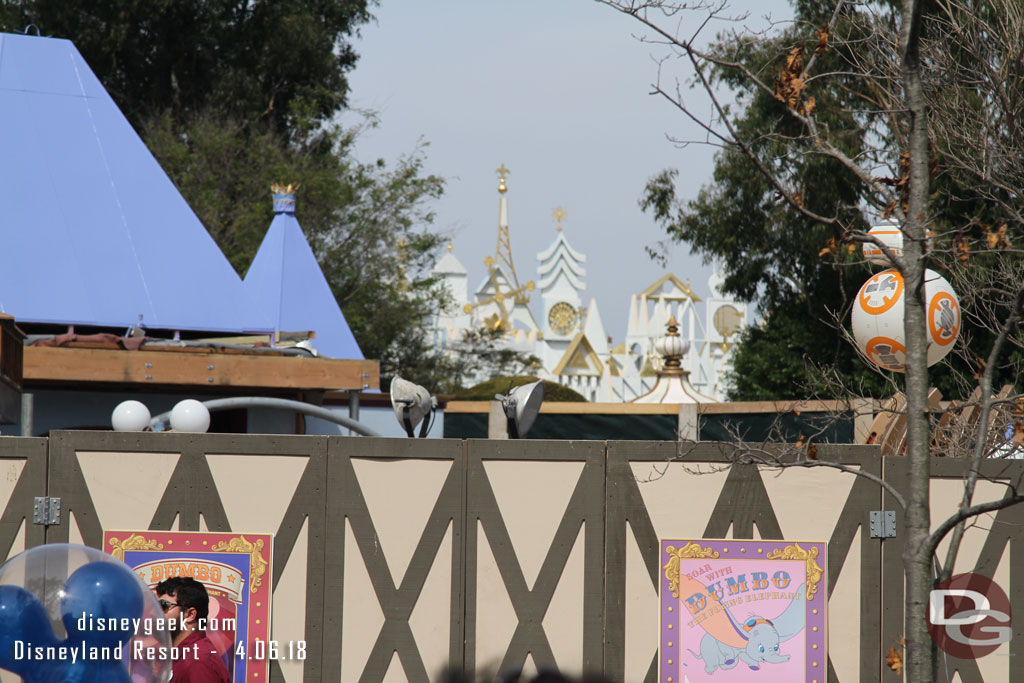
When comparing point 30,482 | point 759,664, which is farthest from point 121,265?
point 759,664

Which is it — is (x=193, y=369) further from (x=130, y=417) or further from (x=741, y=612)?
(x=741, y=612)

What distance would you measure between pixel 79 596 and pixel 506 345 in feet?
104

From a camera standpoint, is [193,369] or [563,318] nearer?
[193,369]

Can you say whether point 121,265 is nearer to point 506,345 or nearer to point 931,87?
point 931,87

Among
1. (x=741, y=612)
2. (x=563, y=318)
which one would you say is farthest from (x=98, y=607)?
(x=563, y=318)

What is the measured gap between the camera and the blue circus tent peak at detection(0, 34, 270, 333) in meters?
12.9

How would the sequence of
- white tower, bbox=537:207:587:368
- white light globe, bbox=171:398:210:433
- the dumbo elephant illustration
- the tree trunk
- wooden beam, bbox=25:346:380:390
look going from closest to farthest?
1. the tree trunk
2. the dumbo elephant illustration
3. white light globe, bbox=171:398:210:433
4. wooden beam, bbox=25:346:380:390
5. white tower, bbox=537:207:587:368

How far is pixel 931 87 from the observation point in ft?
24.1

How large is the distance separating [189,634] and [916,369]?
12.1 ft

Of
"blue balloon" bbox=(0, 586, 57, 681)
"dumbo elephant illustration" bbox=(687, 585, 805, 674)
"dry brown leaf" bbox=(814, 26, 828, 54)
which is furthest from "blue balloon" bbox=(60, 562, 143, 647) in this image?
"dumbo elephant illustration" bbox=(687, 585, 805, 674)

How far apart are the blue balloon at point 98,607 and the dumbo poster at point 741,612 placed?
4114mm

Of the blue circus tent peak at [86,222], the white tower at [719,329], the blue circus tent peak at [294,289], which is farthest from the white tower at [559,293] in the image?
the blue circus tent peak at [86,222]

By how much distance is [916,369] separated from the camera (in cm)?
509

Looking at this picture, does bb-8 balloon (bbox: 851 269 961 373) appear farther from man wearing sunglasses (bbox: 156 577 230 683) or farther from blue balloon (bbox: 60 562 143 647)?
blue balloon (bbox: 60 562 143 647)
